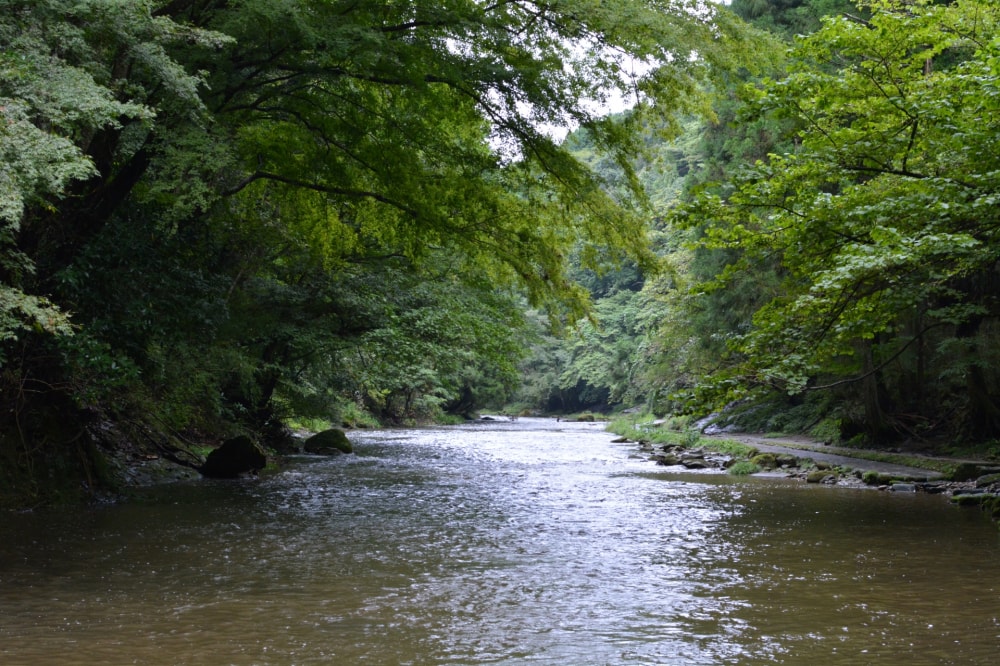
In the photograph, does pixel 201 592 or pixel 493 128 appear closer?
pixel 201 592

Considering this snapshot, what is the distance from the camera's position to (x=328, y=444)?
75.9 feet

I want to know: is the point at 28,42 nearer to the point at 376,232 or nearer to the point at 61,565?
the point at 61,565

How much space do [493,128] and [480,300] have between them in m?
5.12

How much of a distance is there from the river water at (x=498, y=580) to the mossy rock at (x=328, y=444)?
29.7 feet

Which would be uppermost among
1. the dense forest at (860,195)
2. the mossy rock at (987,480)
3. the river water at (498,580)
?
the dense forest at (860,195)

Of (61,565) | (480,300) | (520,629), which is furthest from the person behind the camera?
(480,300)

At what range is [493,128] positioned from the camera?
11.4 meters

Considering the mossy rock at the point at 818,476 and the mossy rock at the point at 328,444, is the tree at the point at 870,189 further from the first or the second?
the mossy rock at the point at 328,444

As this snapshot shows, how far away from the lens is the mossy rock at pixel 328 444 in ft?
75.1

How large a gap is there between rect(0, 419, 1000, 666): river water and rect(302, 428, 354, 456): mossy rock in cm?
905

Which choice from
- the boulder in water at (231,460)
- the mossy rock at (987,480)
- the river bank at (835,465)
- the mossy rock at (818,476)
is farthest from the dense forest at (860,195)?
the boulder in water at (231,460)

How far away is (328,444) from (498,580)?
16.4m

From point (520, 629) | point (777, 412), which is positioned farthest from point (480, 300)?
point (777, 412)

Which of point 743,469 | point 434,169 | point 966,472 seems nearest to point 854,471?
point 966,472
